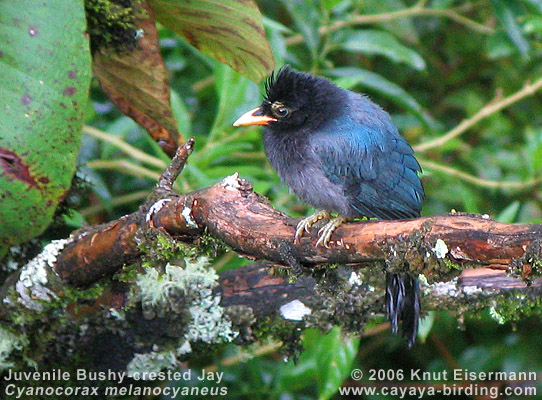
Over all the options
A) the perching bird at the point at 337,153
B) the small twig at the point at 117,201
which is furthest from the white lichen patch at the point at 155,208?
the small twig at the point at 117,201

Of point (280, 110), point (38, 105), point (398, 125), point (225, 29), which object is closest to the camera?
point (38, 105)

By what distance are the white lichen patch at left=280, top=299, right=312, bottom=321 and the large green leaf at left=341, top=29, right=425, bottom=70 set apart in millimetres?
1629

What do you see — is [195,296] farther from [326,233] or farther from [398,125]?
[398,125]

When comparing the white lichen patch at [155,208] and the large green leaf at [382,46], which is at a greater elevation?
the large green leaf at [382,46]

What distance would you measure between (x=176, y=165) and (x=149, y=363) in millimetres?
887

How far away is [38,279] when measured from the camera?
8.39 ft

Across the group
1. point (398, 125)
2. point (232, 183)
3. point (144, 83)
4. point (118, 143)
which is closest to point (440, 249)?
point (232, 183)

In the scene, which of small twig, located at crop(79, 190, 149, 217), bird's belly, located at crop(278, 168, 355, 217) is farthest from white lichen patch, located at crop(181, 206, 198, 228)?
small twig, located at crop(79, 190, 149, 217)

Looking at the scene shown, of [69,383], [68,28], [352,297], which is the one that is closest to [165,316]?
[69,383]

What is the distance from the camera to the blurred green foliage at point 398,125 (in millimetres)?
3594

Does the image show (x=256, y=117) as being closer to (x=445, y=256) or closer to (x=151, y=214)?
(x=151, y=214)

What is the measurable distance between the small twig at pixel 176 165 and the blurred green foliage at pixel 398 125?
0.83 metres

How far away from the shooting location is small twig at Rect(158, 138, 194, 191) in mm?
2332

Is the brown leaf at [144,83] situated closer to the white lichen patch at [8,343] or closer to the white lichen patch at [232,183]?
the white lichen patch at [232,183]
